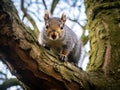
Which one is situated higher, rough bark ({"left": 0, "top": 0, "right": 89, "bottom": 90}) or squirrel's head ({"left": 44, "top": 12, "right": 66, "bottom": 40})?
squirrel's head ({"left": 44, "top": 12, "right": 66, "bottom": 40})

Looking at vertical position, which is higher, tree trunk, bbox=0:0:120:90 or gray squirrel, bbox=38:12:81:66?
gray squirrel, bbox=38:12:81:66

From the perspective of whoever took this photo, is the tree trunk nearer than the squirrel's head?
Yes

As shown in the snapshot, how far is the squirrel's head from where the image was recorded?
8.59 feet

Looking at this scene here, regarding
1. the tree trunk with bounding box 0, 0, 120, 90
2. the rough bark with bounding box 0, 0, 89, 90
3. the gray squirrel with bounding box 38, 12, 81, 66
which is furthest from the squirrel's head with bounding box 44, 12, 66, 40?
the rough bark with bounding box 0, 0, 89, 90

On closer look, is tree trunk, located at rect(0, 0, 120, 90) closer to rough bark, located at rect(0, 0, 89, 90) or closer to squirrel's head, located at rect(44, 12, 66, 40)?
rough bark, located at rect(0, 0, 89, 90)

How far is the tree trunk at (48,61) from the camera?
1.68m

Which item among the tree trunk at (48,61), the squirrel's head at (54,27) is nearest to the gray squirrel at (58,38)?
the squirrel's head at (54,27)

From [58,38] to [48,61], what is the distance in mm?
788

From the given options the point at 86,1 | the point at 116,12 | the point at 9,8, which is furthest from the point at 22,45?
the point at 86,1

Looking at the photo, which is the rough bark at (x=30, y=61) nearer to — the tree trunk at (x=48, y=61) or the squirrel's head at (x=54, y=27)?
the tree trunk at (x=48, y=61)

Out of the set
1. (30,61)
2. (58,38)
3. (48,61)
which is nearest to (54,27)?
(58,38)

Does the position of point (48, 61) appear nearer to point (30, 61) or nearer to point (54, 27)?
point (30, 61)

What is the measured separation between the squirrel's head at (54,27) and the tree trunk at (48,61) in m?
0.33

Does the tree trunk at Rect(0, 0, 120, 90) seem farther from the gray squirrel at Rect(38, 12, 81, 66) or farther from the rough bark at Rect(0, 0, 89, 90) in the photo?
the gray squirrel at Rect(38, 12, 81, 66)
